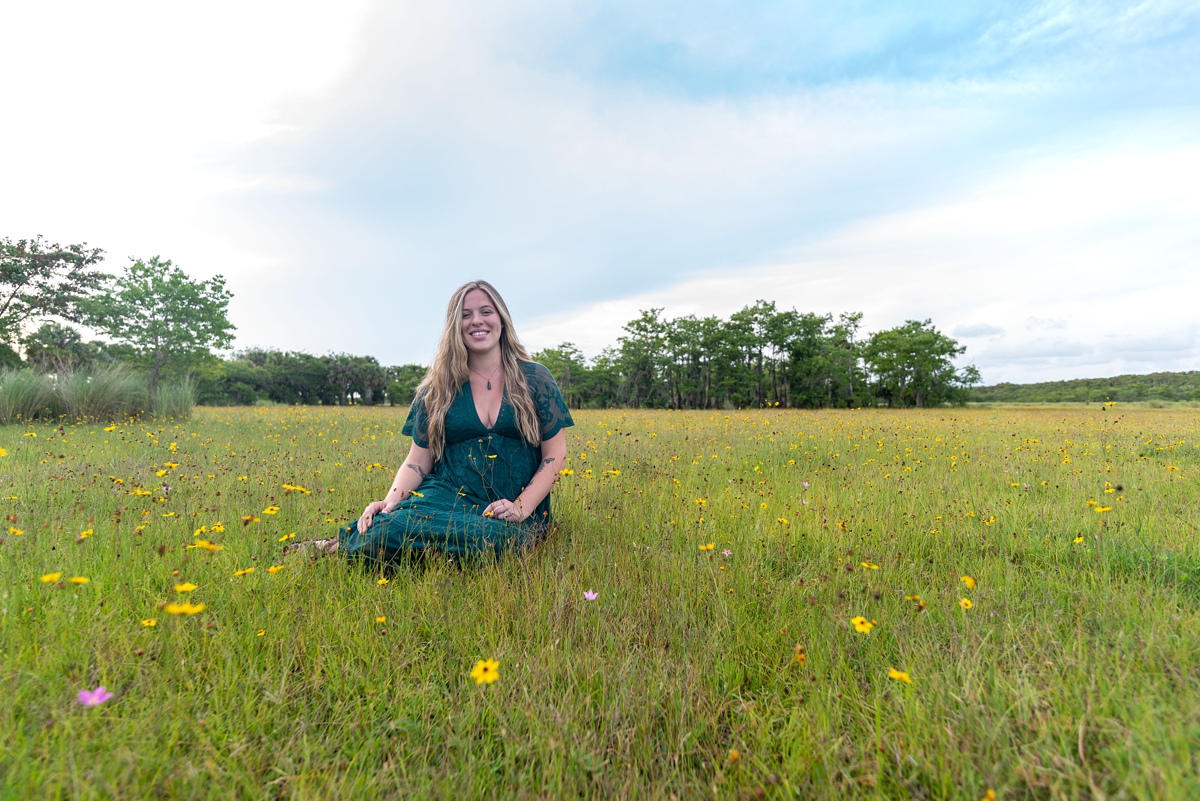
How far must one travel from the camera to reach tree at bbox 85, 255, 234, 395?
84.8 feet

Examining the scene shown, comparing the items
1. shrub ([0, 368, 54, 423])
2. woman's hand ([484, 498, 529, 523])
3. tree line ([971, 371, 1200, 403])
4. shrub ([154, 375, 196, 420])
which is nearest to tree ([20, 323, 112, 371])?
shrub ([154, 375, 196, 420])

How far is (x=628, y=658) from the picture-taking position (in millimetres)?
1951

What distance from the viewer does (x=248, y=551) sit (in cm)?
311

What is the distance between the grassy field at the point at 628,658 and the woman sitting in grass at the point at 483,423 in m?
0.47

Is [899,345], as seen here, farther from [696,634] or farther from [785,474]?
[696,634]

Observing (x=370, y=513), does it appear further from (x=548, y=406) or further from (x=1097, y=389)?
(x=1097, y=389)

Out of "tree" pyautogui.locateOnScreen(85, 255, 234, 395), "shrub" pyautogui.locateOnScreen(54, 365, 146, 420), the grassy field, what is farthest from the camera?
"tree" pyautogui.locateOnScreen(85, 255, 234, 395)

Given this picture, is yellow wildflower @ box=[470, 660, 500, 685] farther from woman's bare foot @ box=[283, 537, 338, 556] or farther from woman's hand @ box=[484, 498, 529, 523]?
woman's bare foot @ box=[283, 537, 338, 556]

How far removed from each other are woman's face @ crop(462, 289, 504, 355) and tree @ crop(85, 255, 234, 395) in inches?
1189

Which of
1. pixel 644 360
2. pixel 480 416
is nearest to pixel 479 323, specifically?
pixel 480 416

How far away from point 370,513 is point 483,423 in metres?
0.92

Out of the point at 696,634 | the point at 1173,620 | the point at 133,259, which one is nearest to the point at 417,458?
the point at 696,634

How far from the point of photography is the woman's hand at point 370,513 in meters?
3.00

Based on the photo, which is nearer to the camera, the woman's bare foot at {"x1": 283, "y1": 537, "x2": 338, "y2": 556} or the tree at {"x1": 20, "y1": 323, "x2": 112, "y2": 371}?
the woman's bare foot at {"x1": 283, "y1": 537, "x2": 338, "y2": 556}
